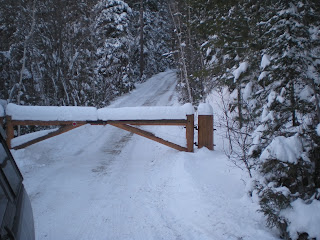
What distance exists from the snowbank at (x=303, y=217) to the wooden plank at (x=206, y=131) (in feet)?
14.1

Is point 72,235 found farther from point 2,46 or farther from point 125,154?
point 2,46

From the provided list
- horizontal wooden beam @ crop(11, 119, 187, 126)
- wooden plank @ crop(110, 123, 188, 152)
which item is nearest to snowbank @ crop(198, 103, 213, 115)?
horizontal wooden beam @ crop(11, 119, 187, 126)

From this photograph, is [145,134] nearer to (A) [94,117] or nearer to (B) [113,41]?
(A) [94,117]

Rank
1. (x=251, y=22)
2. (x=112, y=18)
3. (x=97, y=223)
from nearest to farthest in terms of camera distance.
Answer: (x=97, y=223) < (x=251, y=22) < (x=112, y=18)

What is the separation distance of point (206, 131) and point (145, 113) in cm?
181

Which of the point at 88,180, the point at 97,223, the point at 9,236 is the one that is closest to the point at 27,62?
the point at 88,180

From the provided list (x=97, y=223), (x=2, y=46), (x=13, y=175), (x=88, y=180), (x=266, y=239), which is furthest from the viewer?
(x=2, y=46)

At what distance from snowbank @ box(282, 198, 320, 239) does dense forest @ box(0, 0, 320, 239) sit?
0.10 ft

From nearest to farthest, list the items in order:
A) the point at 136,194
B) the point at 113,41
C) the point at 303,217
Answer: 1. the point at 303,217
2. the point at 136,194
3. the point at 113,41

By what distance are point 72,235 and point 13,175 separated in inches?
72.2

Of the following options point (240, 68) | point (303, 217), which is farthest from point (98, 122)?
point (303, 217)

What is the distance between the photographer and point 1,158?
7.91ft

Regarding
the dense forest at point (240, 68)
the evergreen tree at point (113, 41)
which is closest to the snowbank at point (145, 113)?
the dense forest at point (240, 68)

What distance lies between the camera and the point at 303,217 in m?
3.33
